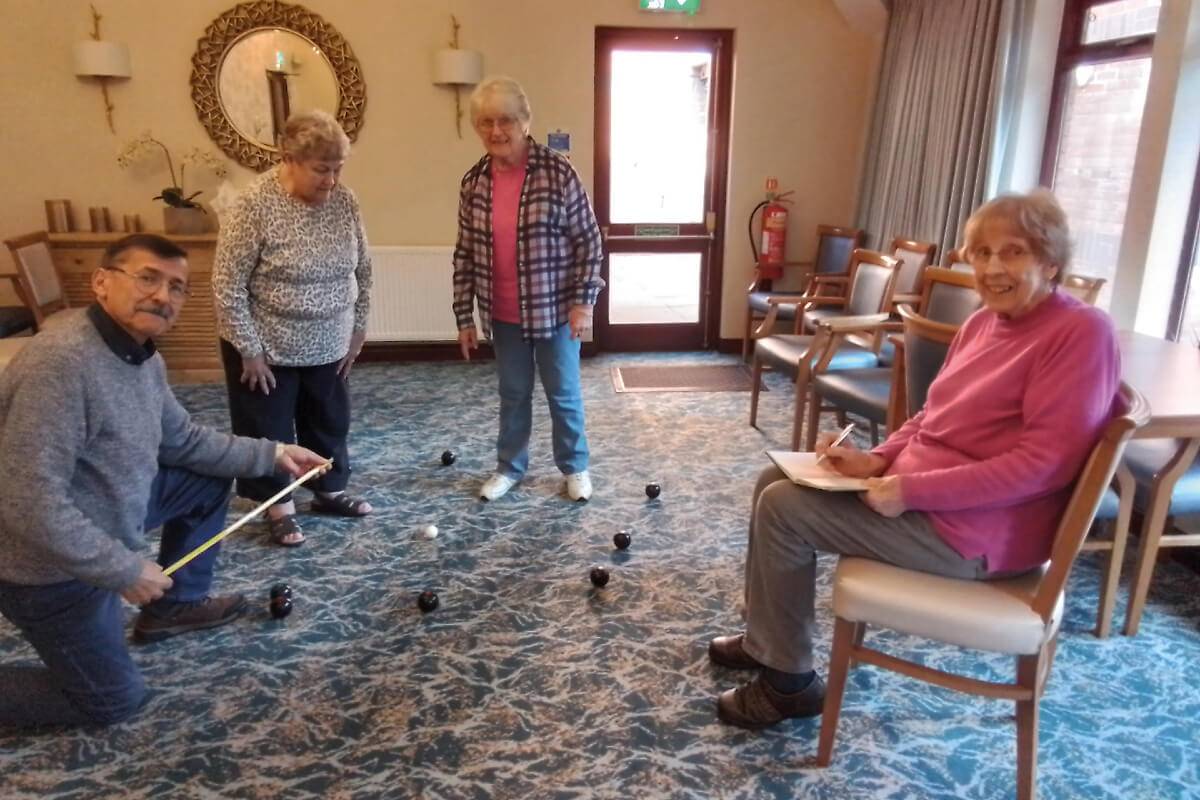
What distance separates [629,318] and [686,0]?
6.24 feet

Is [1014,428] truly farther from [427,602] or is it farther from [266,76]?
[266,76]

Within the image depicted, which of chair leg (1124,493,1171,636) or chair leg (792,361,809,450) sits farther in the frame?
chair leg (792,361,809,450)

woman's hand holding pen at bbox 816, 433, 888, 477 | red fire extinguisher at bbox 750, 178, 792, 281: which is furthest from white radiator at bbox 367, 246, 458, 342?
woman's hand holding pen at bbox 816, 433, 888, 477

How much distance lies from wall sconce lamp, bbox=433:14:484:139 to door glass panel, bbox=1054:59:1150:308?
9.81ft

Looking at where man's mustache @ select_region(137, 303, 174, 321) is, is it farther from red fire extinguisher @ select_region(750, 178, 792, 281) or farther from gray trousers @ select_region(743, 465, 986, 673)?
red fire extinguisher @ select_region(750, 178, 792, 281)

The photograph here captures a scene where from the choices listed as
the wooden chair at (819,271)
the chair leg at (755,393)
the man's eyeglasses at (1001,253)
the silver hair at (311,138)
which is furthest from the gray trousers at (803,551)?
the wooden chair at (819,271)

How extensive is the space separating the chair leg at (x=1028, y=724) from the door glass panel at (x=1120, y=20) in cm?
276

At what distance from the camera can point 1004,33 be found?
383cm

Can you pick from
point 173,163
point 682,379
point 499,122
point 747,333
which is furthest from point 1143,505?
point 173,163

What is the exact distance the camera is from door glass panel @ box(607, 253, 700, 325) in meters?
5.41

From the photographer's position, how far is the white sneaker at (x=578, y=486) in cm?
316

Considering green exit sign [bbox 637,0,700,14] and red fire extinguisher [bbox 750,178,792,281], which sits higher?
green exit sign [bbox 637,0,700,14]

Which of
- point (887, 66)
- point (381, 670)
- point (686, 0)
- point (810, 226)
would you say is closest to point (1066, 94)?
point (887, 66)

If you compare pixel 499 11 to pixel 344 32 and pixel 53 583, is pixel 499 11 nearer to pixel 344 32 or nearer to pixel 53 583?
pixel 344 32
